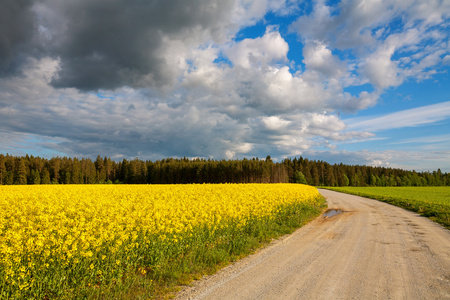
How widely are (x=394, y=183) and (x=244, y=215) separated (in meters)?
166

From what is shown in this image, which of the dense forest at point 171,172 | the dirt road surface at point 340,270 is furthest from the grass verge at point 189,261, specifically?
the dense forest at point 171,172

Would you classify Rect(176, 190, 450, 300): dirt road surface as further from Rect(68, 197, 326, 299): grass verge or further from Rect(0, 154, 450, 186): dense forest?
Rect(0, 154, 450, 186): dense forest

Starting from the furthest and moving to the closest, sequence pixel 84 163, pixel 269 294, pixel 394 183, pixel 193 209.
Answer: pixel 394 183, pixel 84 163, pixel 193 209, pixel 269 294

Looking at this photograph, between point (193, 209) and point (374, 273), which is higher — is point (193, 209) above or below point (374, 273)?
above

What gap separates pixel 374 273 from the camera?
750cm

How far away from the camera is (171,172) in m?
112

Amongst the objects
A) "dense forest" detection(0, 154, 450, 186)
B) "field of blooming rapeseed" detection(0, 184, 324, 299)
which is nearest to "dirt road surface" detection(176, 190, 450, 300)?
"field of blooming rapeseed" detection(0, 184, 324, 299)

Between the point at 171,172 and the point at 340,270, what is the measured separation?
10750 cm

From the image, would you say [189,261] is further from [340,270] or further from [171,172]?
[171,172]

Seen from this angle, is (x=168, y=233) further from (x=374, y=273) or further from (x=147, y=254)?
(x=374, y=273)

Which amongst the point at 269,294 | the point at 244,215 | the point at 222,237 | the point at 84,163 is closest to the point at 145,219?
the point at 222,237

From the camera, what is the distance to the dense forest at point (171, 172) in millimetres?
90375

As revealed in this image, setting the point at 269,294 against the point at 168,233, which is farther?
the point at 168,233

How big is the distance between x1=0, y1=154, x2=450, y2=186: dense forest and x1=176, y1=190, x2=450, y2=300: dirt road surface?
298ft
